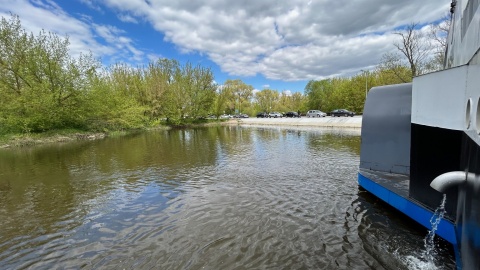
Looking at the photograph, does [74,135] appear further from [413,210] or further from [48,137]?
[413,210]

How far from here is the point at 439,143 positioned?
5012mm

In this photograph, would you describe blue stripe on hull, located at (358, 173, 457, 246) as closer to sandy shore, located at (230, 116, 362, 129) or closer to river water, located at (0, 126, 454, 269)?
river water, located at (0, 126, 454, 269)

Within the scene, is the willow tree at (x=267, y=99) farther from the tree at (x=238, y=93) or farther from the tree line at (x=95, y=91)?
the tree line at (x=95, y=91)

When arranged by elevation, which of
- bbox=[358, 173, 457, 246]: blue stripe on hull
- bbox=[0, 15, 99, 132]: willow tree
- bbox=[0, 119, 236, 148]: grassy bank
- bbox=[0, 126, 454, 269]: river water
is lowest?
bbox=[0, 126, 454, 269]: river water

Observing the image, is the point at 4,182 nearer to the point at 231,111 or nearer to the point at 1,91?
the point at 1,91

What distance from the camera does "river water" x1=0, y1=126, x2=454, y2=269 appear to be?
4.60 metres

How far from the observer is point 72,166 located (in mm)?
13234

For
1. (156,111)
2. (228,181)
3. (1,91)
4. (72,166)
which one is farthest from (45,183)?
(156,111)

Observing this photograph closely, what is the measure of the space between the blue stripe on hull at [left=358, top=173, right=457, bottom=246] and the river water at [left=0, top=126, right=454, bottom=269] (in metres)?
0.33

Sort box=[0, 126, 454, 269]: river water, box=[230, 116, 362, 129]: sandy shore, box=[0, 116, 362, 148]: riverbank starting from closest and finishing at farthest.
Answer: box=[0, 126, 454, 269]: river water < box=[0, 116, 362, 148]: riverbank < box=[230, 116, 362, 129]: sandy shore

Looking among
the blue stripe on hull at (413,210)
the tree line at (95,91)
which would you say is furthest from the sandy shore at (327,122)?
the blue stripe on hull at (413,210)

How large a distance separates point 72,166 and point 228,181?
926 centimetres

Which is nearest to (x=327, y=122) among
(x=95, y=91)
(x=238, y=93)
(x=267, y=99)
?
(x=95, y=91)

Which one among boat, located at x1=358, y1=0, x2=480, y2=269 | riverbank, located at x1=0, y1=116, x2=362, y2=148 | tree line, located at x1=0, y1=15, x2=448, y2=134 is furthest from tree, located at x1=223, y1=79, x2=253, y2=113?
boat, located at x1=358, y1=0, x2=480, y2=269
